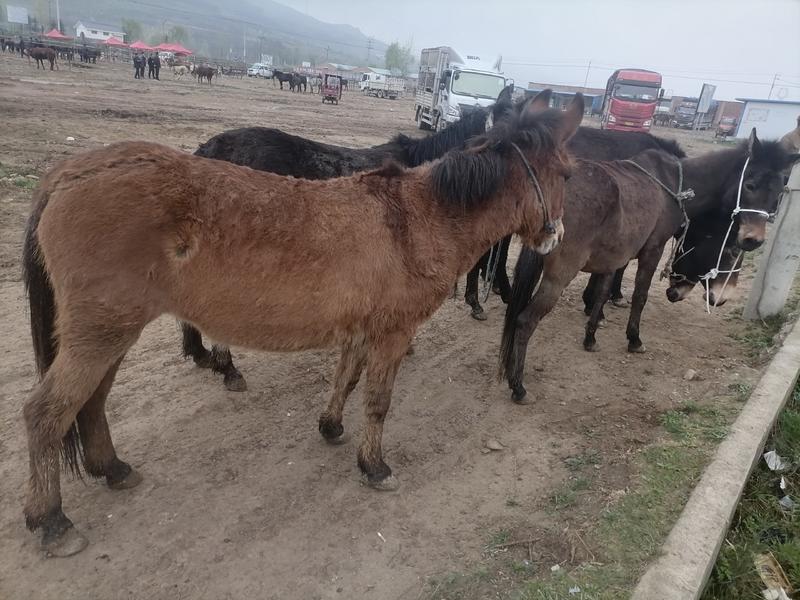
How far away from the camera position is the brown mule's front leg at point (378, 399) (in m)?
3.04

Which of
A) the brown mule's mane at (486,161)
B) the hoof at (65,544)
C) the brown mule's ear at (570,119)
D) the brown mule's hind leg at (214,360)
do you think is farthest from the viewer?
the brown mule's hind leg at (214,360)

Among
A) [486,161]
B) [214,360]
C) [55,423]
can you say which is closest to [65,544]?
[55,423]

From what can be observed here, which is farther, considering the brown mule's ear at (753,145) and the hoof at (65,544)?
the brown mule's ear at (753,145)

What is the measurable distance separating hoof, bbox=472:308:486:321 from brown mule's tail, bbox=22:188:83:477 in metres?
4.21

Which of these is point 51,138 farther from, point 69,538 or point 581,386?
point 581,386

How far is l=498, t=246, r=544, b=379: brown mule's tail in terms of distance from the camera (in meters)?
4.49

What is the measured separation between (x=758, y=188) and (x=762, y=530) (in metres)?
3.64

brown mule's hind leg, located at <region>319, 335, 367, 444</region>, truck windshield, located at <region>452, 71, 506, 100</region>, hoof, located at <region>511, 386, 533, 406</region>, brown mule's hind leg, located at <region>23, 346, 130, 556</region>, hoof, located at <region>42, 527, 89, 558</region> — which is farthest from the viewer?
truck windshield, located at <region>452, 71, 506, 100</region>

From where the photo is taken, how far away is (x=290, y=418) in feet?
12.8

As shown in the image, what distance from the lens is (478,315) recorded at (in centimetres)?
595

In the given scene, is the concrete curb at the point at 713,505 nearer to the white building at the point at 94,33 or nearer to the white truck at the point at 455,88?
the white truck at the point at 455,88

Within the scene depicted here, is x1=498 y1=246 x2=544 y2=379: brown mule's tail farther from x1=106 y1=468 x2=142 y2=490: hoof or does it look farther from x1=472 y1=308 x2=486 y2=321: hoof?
x1=106 y1=468 x2=142 y2=490: hoof

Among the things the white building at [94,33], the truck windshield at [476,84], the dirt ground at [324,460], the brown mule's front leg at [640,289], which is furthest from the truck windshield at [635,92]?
the white building at [94,33]

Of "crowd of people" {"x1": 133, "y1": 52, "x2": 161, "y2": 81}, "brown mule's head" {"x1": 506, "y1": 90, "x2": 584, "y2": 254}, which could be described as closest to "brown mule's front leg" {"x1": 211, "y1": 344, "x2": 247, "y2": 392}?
"brown mule's head" {"x1": 506, "y1": 90, "x2": 584, "y2": 254}
